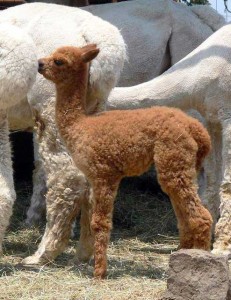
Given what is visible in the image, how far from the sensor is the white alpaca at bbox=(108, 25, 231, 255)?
7.03m

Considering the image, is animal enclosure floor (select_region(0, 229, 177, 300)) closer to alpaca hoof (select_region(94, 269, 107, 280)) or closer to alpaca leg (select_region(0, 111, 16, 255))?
alpaca hoof (select_region(94, 269, 107, 280))

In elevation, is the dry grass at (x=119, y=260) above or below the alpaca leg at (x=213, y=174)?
below

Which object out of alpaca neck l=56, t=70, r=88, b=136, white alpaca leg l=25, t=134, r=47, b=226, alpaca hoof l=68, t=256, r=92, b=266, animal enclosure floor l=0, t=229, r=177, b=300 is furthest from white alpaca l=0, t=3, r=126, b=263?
white alpaca leg l=25, t=134, r=47, b=226

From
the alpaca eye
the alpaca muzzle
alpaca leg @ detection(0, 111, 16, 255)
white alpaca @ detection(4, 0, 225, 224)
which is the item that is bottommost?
alpaca leg @ detection(0, 111, 16, 255)

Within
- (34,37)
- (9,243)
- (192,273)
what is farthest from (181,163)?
(9,243)

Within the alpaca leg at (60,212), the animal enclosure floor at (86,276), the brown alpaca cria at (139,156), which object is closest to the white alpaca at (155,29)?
the animal enclosure floor at (86,276)

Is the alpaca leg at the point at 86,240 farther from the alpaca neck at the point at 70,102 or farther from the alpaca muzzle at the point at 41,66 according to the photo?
the alpaca muzzle at the point at 41,66

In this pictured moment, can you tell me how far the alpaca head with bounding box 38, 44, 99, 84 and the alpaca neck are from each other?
5 centimetres

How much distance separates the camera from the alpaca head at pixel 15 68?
5961 mm

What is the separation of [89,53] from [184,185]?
3.67 ft

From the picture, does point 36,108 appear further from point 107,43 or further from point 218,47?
point 218,47

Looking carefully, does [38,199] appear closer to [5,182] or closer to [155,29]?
[155,29]

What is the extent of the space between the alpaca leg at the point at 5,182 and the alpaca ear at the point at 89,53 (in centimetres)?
76

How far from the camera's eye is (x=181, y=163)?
18.3 ft
